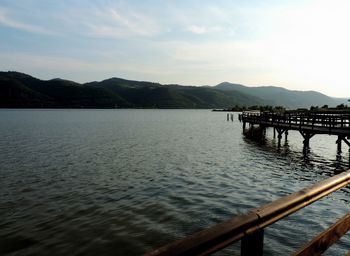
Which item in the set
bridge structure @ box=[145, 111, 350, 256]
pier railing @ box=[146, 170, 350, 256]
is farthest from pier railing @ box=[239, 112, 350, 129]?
pier railing @ box=[146, 170, 350, 256]

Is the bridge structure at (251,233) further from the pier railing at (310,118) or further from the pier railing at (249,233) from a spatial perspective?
the pier railing at (310,118)

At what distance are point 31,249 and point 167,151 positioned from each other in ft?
72.8

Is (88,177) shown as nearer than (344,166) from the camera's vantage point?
Yes

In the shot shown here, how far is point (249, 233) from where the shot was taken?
7.77ft

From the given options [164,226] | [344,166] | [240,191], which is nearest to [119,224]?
[164,226]

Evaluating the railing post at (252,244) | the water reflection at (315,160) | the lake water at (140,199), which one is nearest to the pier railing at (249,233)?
the railing post at (252,244)

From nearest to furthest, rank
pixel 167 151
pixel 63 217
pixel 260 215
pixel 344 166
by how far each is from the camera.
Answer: pixel 260 215
pixel 63 217
pixel 344 166
pixel 167 151

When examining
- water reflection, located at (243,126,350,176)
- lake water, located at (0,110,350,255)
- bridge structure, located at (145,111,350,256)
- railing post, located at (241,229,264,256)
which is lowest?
lake water, located at (0,110,350,255)

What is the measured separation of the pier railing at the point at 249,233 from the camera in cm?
197

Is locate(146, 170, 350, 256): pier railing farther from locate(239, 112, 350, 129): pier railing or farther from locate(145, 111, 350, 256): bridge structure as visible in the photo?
locate(239, 112, 350, 129): pier railing

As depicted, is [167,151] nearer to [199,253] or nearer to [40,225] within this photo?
[40,225]

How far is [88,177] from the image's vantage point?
1920cm

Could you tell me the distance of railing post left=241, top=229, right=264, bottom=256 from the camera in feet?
7.89

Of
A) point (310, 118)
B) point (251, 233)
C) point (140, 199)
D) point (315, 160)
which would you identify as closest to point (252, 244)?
point (251, 233)
